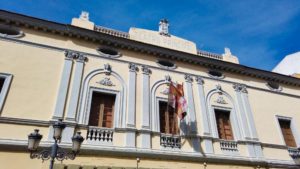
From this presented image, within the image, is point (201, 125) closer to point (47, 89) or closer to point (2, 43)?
point (47, 89)

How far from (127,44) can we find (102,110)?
376cm

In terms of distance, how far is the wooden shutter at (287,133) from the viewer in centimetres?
1359

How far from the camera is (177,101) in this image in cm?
1103

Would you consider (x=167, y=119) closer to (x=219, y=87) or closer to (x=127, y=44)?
(x=219, y=87)

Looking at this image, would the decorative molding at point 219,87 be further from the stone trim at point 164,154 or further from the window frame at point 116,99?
the window frame at point 116,99

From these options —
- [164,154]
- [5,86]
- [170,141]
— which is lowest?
[164,154]

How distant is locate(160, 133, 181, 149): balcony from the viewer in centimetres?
1048

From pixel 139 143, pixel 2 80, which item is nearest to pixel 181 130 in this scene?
pixel 139 143

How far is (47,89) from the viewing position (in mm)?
9969

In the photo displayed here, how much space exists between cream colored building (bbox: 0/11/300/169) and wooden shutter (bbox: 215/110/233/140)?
0.06 metres

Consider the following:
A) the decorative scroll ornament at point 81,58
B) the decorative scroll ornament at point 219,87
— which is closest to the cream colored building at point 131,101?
the decorative scroll ornament at point 219,87

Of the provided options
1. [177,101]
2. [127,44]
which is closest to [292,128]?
[177,101]

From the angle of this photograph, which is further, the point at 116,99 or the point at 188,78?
the point at 188,78

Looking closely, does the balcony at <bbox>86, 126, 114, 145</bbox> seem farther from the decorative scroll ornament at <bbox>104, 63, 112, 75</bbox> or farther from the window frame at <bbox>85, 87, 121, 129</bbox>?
the decorative scroll ornament at <bbox>104, 63, 112, 75</bbox>
